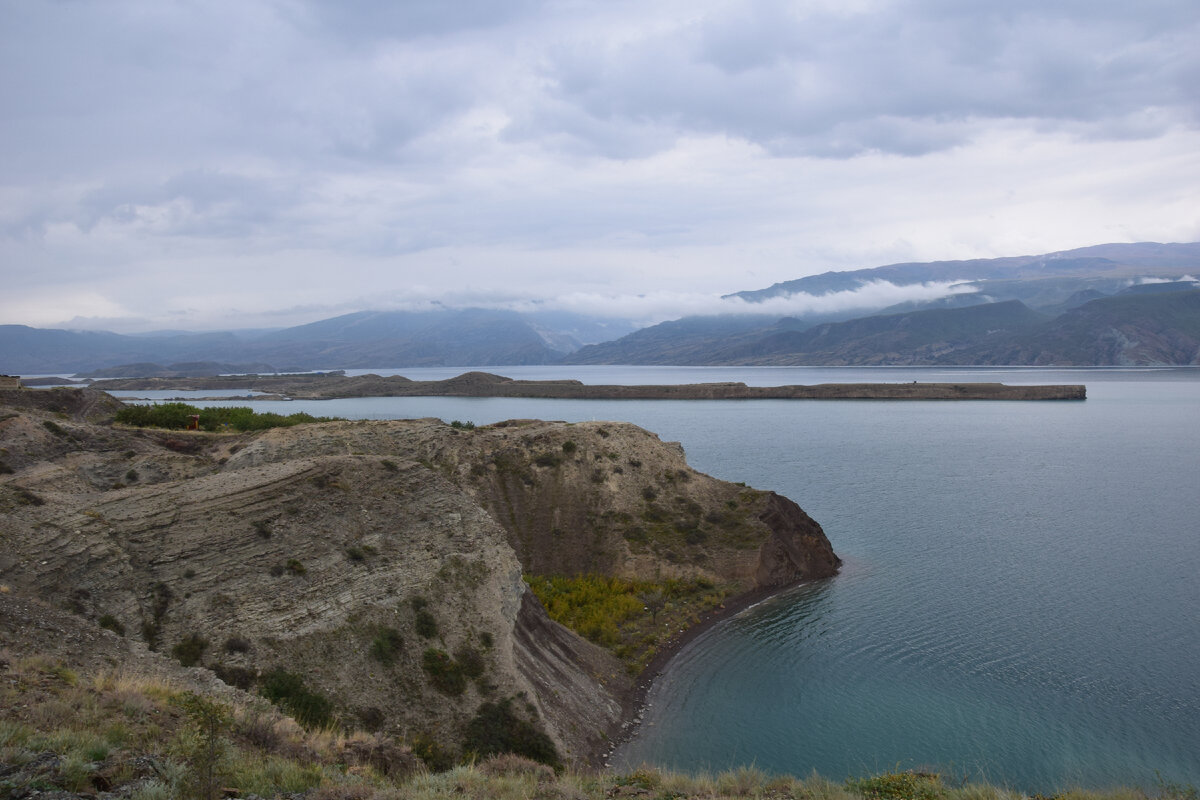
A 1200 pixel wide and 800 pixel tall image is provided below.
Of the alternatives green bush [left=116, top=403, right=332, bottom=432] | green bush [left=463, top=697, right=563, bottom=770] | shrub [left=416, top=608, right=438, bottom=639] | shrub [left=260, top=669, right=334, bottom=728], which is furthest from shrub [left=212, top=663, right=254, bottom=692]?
green bush [left=116, top=403, right=332, bottom=432]

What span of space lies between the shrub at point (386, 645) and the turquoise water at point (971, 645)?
951 cm

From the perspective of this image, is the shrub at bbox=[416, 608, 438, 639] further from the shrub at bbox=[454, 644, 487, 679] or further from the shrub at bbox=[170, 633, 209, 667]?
the shrub at bbox=[170, 633, 209, 667]

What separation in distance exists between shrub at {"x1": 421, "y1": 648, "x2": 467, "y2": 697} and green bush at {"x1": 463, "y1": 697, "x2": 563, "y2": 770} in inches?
45.8

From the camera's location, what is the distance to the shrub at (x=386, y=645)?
82.9 feet

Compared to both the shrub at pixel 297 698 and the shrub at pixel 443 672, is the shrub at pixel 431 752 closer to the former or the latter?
the shrub at pixel 443 672

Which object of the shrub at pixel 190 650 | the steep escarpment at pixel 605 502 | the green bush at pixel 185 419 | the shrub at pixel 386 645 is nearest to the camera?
the shrub at pixel 190 650

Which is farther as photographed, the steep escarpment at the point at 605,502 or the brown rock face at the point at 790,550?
the brown rock face at the point at 790,550

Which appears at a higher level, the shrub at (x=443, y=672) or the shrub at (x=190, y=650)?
the shrub at (x=190, y=650)

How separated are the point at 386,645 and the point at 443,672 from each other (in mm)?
2304

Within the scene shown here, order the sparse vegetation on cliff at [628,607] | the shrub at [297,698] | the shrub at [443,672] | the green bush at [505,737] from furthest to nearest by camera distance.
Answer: the sparse vegetation on cliff at [628,607]
the shrub at [443,672]
the green bush at [505,737]
the shrub at [297,698]

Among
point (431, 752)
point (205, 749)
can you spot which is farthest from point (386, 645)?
point (205, 749)

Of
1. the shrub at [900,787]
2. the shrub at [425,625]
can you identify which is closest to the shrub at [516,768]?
the shrub at [425,625]

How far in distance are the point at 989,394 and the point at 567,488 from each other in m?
183

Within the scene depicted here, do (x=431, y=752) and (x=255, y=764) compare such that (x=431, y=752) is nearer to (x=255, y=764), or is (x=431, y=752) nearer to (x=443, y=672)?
(x=443, y=672)
